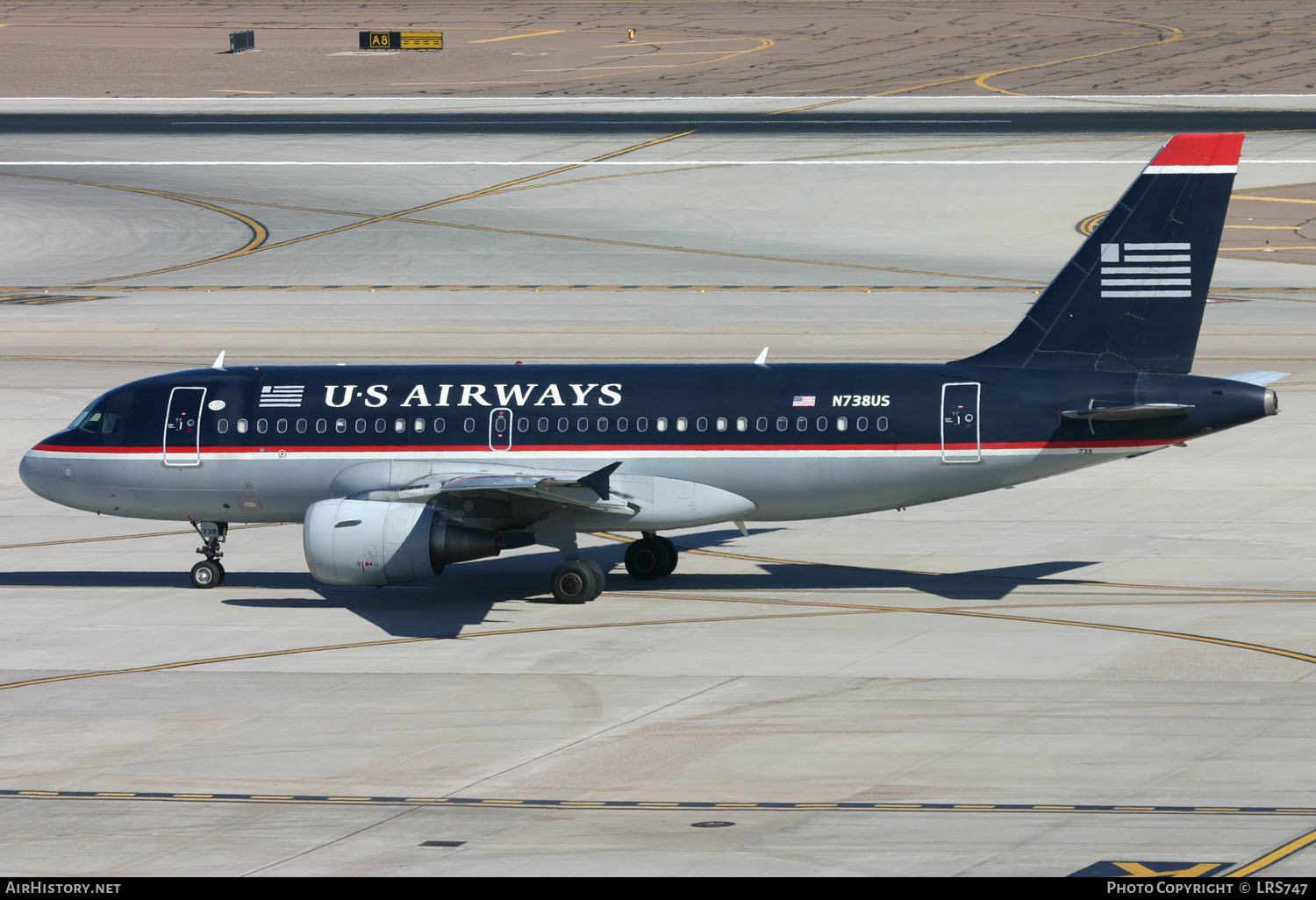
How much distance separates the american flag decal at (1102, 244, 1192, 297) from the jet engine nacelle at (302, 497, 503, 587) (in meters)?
14.3

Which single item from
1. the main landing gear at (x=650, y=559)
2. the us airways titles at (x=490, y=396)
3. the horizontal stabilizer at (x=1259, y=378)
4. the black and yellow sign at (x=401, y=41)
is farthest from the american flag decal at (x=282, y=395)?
the black and yellow sign at (x=401, y=41)

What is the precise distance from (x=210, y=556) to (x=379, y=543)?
6500mm

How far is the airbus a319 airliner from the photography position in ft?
119

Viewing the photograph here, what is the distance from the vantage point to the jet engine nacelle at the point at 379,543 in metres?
35.8

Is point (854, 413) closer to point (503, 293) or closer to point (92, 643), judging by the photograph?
point (92, 643)

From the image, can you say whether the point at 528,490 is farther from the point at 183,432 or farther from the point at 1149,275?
the point at 1149,275

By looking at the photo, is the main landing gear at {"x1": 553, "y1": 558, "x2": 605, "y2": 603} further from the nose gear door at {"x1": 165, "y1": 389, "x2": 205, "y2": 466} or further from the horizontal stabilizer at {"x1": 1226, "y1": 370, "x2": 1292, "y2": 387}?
the horizontal stabilizer at {"x1": 1226, "y1": 370, "x2": 1292, "y2": 387}

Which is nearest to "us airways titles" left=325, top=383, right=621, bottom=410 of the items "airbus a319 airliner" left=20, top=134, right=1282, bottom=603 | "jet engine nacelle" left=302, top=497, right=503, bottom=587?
"airbus a319 airliner" left=20, top=134, right=1282, bottom=603

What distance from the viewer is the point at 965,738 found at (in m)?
27.5

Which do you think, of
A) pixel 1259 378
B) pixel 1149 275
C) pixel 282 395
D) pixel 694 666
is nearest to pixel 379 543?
pixel 282 395

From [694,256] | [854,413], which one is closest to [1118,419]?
[854,413]

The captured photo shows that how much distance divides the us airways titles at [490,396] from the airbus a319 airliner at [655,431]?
2.1 inches

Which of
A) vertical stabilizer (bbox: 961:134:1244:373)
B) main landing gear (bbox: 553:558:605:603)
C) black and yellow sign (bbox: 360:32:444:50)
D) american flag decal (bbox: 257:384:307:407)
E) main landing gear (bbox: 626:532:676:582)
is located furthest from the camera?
black and yellow sign (bbox: 360:32:444:50)

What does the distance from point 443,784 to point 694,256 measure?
6231 cm
